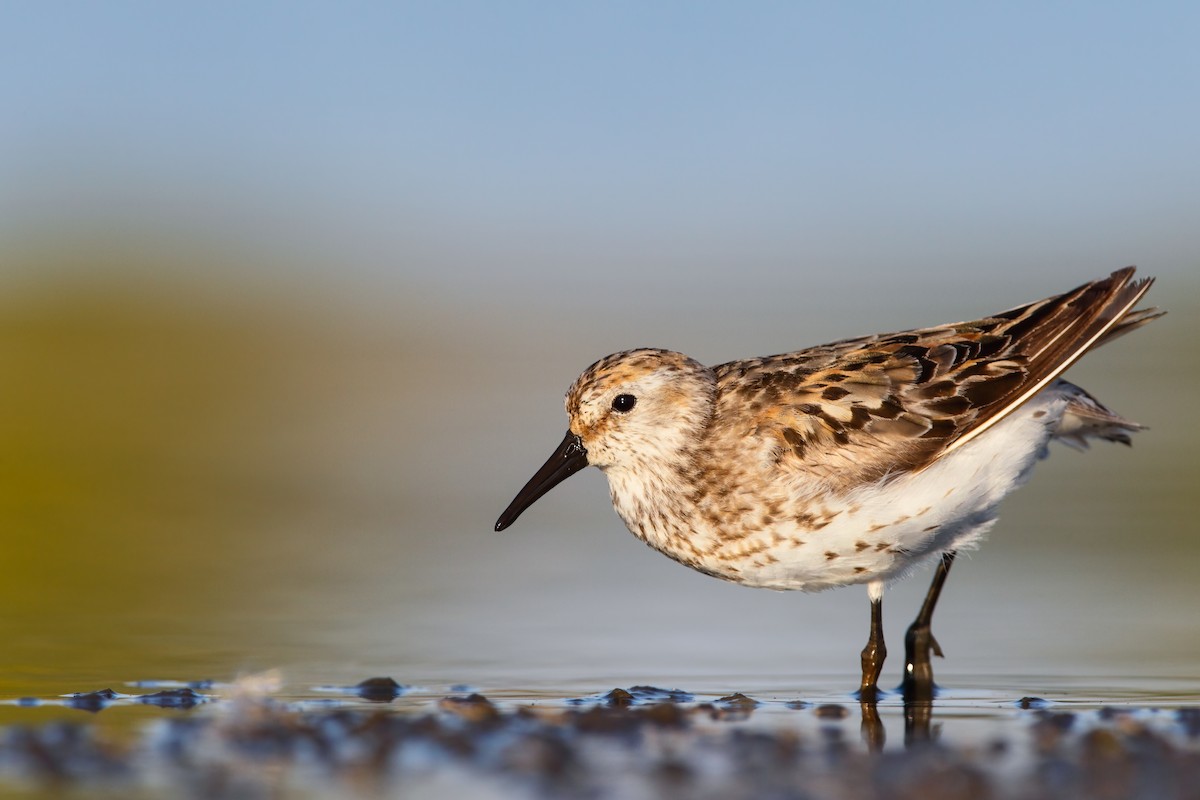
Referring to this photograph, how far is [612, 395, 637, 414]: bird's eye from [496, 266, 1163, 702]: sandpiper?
1 centimetres

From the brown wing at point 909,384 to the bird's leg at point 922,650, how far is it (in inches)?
31.3

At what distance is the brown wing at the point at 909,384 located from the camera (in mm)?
7691

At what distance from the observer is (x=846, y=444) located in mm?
7703

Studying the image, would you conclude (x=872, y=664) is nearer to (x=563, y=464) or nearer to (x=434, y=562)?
(x=563, y=464)

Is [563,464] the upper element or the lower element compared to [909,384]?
lower

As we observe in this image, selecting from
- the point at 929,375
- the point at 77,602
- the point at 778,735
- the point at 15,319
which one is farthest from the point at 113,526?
the point at 15,319

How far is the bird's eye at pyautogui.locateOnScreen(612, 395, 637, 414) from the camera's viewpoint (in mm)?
8070

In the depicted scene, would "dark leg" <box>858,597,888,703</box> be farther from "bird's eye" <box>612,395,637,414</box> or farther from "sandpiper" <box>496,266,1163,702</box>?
"bird's eye" <box>612,395,637,414</box>

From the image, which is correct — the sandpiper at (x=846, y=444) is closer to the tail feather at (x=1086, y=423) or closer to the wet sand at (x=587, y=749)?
the tail feather at (x=1086, y=423)

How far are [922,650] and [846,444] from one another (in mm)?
1186

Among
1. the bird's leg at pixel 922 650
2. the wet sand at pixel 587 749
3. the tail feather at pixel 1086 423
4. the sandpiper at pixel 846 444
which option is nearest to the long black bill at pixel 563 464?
the sandpiper at pixel 846 444

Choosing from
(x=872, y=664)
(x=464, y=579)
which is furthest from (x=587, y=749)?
(x=464, y=579)

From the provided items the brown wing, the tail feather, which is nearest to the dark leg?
the brown wing

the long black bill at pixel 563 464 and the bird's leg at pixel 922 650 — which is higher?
the long black bill at pixel 563 464
